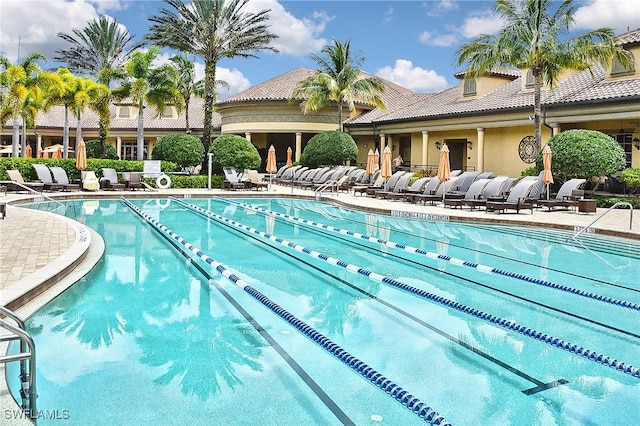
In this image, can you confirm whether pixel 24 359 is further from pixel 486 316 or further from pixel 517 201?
pixel 517 201

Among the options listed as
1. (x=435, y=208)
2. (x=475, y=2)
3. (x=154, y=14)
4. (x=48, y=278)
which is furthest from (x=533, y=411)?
(x=475, y=2)

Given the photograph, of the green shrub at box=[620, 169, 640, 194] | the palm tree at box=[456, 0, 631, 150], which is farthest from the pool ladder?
the palm tree at box=[456, 0, 631, 150]

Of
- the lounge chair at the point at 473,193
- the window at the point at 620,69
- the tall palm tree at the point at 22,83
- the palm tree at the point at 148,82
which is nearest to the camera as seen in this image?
the lounge chair at the point at 473,193

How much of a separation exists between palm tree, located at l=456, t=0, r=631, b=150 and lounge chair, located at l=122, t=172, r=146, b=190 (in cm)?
1467

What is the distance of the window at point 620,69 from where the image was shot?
74.8 feet

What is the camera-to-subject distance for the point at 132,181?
2412 centimetres

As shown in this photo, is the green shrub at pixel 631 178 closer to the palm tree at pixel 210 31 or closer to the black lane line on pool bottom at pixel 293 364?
the black lane line on pool bottom at pixel 293 364

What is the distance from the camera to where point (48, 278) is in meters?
6.91

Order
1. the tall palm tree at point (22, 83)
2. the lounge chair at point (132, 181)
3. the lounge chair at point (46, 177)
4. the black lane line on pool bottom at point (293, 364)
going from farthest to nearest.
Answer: the tall palm tree at point (22, 83), the lounge chair at point (132, 181), the lounge chair at point (46, 177), the black lane line on pool bottom at point (293, 364)

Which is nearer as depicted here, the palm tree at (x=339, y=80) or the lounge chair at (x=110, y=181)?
the lounge chair at (x=110, y=181)

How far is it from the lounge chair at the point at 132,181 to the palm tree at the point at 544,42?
1467cm

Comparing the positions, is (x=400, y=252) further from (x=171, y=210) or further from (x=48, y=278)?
(x=171, y=210)

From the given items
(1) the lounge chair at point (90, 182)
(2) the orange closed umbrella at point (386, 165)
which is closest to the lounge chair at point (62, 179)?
(1) the lounge chair at point (90, 182)

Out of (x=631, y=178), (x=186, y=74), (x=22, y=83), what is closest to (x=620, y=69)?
(x=631, y=178)
